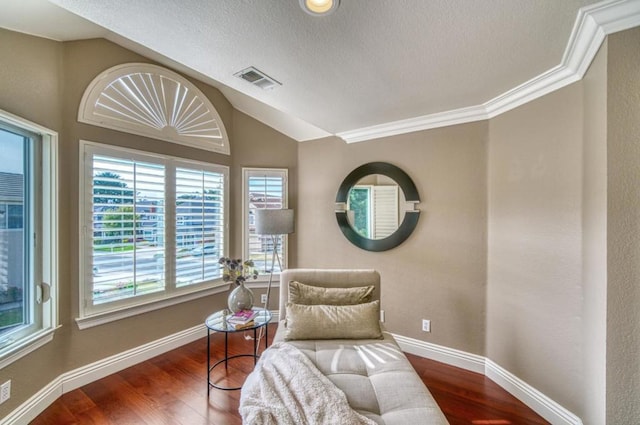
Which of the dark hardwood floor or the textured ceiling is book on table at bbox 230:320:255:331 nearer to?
the dark hardwood floor

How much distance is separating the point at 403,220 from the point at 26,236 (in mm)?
3035

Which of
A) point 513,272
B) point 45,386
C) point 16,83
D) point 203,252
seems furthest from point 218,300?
point 513,272

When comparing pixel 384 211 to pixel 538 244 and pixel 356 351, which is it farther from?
pixel 356 351

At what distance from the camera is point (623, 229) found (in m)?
1.34

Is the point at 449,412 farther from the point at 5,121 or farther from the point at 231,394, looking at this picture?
the point at 5,121

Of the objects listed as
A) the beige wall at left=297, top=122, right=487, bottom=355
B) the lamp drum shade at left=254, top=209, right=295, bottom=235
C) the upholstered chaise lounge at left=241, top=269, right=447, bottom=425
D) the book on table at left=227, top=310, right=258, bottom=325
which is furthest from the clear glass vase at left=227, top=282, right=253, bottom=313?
the beige wall at left=297, top=122, right=487, bottom=355

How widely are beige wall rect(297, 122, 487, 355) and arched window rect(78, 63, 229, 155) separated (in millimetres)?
1628

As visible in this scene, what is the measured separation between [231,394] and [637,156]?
2877mm

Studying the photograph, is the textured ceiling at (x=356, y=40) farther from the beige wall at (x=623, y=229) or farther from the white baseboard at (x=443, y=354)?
the white baseboard at (x=443, y=354)

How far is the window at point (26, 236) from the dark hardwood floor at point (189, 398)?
579mm

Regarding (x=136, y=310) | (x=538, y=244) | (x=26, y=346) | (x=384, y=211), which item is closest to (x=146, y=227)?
(x=136, y=310)

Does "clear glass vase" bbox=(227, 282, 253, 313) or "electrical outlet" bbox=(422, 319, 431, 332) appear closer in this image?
"clear glass vase" bbox=(227, 282, 253, 313)

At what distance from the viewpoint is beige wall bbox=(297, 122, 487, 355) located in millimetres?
2445

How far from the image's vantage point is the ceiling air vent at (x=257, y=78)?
1822 mm
